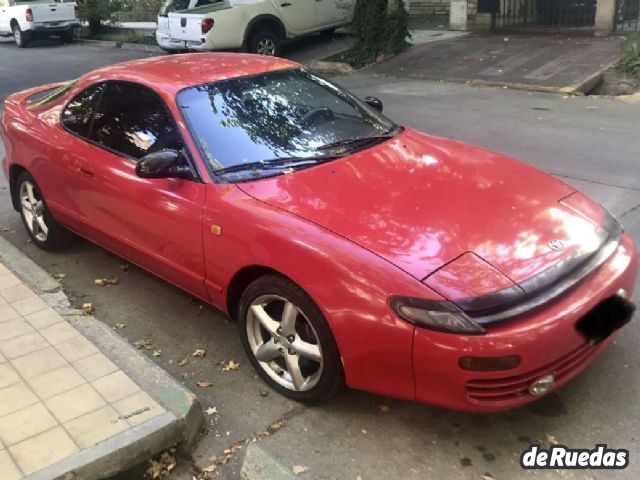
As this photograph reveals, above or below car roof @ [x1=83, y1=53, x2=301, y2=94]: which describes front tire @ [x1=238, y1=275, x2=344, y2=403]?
below

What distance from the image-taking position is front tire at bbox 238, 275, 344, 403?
294 cm

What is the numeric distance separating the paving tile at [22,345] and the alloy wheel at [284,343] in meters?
1.25

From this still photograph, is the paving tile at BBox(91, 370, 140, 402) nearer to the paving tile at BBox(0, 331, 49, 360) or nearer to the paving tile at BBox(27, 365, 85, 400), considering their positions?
the paving tile at BBox(27, 365, 85, 400)

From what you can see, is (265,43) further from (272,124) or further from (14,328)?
(14,328)

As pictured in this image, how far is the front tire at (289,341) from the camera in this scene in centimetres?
294

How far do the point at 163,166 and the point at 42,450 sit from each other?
4.96 ft

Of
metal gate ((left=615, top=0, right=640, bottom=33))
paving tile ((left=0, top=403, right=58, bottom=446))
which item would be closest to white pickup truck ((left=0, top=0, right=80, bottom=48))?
metal gate ((left=615, top=0, right=640, bottom=33))

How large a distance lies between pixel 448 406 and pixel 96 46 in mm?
20401

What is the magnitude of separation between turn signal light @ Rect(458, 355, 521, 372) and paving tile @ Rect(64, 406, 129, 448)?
152cm

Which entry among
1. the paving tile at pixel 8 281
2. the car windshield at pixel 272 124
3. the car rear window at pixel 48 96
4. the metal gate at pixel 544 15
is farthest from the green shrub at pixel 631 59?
the paving tile at pixel 8 281

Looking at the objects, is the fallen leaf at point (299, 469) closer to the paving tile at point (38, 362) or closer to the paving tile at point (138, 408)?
the paving tile at point (138, 408)

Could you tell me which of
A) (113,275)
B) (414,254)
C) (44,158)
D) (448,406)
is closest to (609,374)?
(448,406)

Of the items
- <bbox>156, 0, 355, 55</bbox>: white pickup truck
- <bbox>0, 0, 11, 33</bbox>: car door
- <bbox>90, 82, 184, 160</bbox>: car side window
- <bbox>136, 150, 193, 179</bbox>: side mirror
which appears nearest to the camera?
<bbox>136, 150, 193, 179</bbox>: side mirror

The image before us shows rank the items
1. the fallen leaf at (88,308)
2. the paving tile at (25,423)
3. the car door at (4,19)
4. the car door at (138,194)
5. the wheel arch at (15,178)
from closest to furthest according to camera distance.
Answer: the paving tile at (25,423), the car door at (138,194), the fallen leaf at (88,308), the wheel arch at (15,178), the car door at (4,19)
